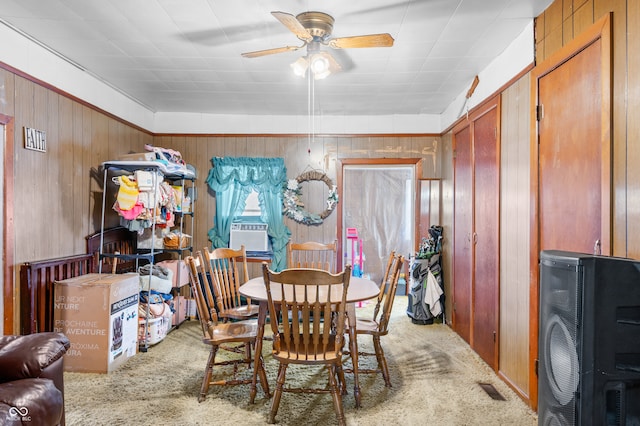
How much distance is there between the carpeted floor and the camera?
237cm

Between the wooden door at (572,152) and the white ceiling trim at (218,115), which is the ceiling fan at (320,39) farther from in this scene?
the white ceiling trim at (218,115)

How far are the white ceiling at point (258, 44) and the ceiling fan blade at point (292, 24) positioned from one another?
179mm

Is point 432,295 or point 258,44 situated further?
point 432,295

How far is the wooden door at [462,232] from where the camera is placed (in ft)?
12.2

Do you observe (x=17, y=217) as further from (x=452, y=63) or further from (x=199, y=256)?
(x=452, y=63)

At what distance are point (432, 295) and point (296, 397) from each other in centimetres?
229

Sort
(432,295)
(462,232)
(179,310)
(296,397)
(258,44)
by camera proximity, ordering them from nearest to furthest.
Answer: (296,397), (258,44), (462,232), (179,310), (432,295)

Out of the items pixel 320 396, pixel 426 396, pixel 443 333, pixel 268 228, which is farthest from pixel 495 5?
pixel 268 228

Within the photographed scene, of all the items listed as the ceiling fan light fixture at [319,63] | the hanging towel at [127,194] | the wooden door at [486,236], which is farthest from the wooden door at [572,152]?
the hanging towel at [127,194]

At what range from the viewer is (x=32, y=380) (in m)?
1.80

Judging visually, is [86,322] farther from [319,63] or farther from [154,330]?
[319,63]

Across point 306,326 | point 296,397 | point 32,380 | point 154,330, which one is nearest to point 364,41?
point 306,326

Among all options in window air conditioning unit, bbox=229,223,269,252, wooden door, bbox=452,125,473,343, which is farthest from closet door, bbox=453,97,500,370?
window air conditioning unit, bbox=229,223,269,252

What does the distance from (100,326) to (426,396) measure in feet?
8.15
